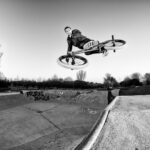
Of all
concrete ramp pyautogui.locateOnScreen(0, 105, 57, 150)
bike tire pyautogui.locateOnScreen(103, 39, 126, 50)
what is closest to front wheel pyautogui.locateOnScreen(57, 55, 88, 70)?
bike tire pyautogui.locateOnScreen(103, 39, 126, 50)

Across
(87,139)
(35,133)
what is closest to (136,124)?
(87,139)

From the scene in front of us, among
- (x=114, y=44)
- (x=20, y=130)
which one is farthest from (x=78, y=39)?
(x=20, y=130)

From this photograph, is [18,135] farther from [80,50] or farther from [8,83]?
[8,83]

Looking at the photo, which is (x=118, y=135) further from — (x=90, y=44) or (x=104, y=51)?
(x=104, y=51)

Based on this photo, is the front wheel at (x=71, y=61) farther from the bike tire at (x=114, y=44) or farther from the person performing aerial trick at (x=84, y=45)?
the bike tire at (x=114, y=44)

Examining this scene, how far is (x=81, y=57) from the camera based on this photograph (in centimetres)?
638

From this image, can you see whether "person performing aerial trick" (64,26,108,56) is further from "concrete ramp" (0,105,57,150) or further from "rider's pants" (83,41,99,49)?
"concrete ramp" (0,105,57,150)

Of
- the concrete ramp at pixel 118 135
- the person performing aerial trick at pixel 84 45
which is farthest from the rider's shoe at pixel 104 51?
the concrete ramp at pixel 118 135

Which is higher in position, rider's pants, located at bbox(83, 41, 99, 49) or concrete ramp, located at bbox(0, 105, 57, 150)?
rider's pants, located at bbox(83, 41, 99, 49)

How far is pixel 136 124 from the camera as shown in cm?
200

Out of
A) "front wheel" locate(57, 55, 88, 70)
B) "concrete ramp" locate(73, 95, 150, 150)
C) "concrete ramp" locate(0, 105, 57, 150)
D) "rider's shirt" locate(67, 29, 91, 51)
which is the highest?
"rider's shirt" locate(67, 29, 91, 51)

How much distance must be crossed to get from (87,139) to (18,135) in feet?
15.5

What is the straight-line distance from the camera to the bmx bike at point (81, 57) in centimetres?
492

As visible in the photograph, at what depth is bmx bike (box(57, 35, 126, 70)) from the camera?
4922 millimetres
